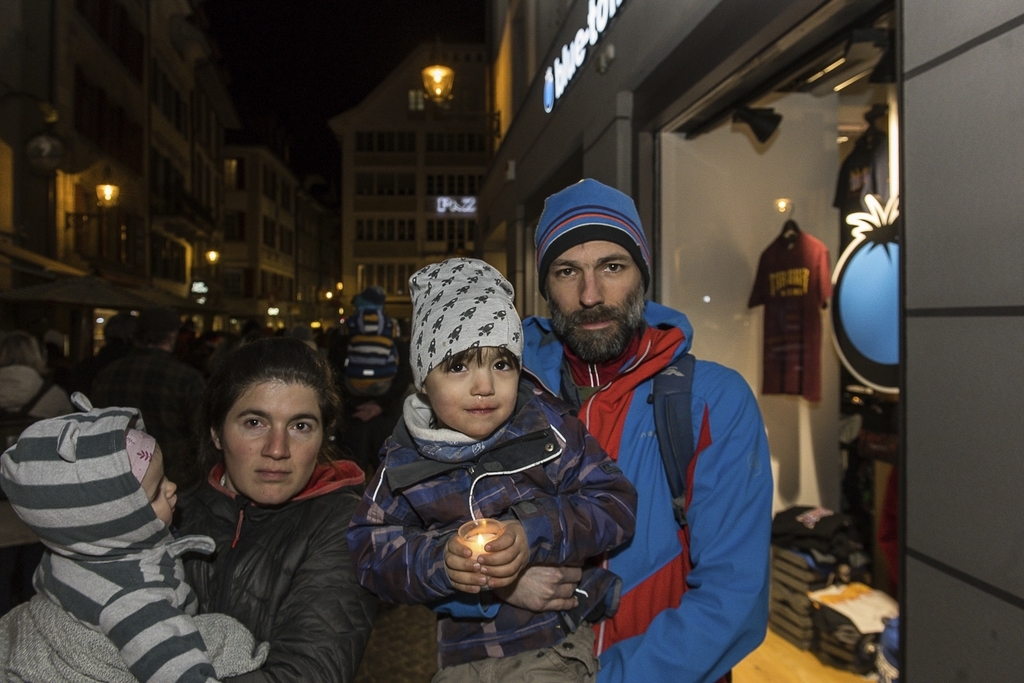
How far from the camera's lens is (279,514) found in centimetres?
207

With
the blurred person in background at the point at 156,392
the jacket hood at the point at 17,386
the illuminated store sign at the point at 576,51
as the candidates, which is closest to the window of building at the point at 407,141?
the illuminated store sign at the point at 576,51

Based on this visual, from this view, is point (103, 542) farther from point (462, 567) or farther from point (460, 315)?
point (460, 315)

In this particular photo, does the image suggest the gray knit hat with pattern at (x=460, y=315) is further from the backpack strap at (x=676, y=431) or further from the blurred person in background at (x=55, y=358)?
the blurred person in background at (x=55, y=358)

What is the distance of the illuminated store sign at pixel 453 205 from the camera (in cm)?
4066

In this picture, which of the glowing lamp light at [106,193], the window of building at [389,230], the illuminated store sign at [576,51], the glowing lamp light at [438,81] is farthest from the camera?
the window of building at [389,230]

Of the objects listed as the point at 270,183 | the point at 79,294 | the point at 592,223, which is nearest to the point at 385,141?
the point at 270,183

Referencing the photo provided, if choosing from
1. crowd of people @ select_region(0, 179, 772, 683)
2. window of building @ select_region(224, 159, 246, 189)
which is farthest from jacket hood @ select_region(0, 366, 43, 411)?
window of building @ select_region(224, 159, 246, 189)

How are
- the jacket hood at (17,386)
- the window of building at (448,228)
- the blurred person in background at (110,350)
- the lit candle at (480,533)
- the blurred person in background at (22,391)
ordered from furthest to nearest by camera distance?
the window of building at (448,228)
the blurred person in background at (110,350)
the jacket hood at (17,386)
the blurred person in background at (22,391)
the lit candle at (480,533)

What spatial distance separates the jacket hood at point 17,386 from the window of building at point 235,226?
4359 cm

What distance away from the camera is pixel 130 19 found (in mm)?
22375

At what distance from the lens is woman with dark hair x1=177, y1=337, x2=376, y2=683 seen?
1870 mm

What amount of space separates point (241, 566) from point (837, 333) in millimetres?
4535

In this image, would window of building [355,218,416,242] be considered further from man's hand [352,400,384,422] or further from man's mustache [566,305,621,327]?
man's mustache [566,305,621,327]

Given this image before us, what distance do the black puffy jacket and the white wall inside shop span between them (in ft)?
12.0
